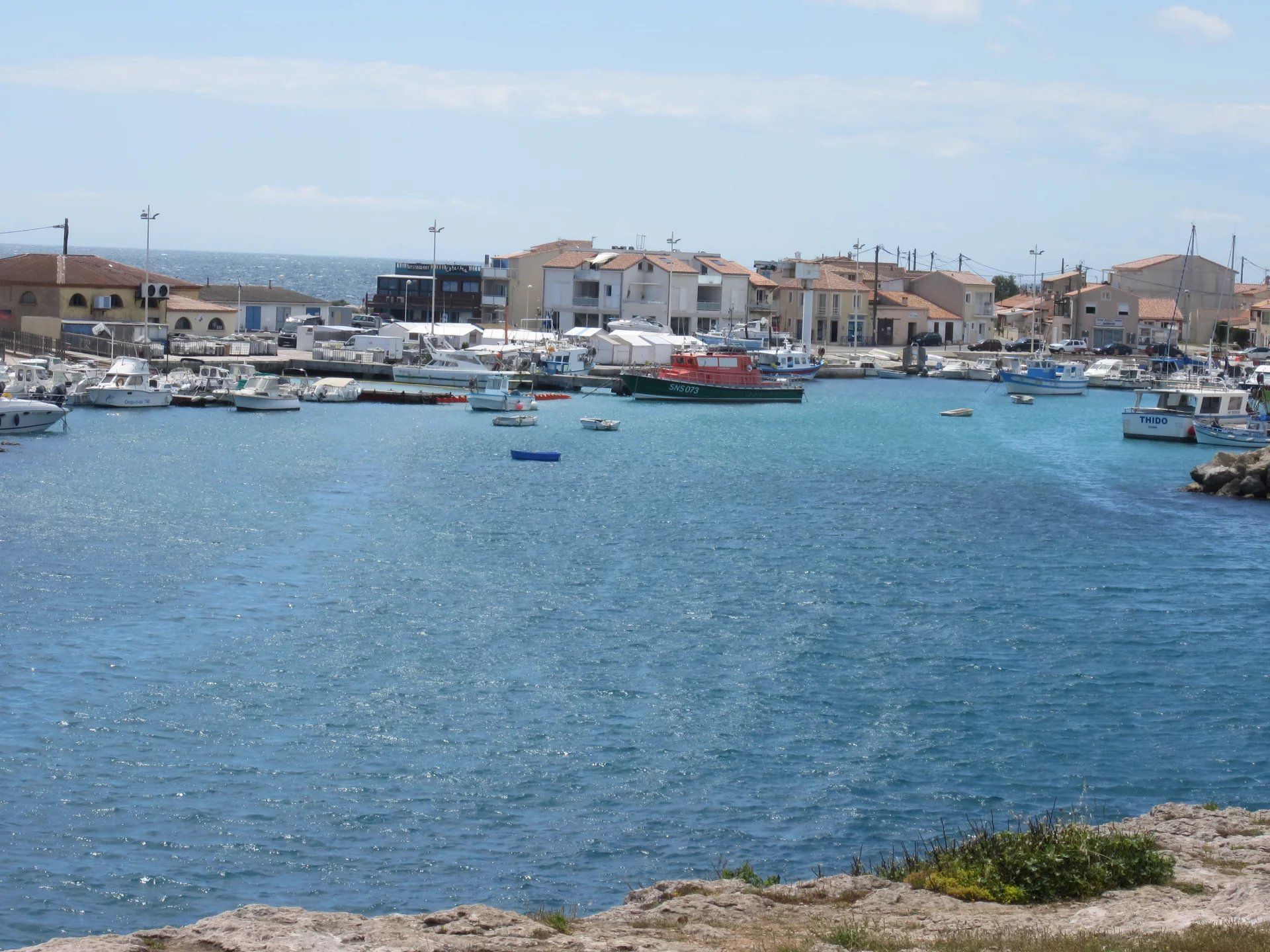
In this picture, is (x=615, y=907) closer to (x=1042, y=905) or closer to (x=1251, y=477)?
(x=1042, y=905)

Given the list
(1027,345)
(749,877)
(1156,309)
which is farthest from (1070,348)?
(749,877)

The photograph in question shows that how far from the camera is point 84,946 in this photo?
11.1 m

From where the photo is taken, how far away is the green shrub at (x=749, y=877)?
1435 centimetres

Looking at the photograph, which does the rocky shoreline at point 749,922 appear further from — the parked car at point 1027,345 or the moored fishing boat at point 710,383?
the parked car at point 1027,345

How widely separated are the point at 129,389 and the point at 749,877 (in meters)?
61.7

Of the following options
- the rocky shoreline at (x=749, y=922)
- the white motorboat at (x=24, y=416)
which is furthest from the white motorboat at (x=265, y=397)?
the rocky shoreline at (x=749, y=922)

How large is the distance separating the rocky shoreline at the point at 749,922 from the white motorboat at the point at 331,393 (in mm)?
66672

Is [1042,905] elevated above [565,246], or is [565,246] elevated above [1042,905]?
[565,246]

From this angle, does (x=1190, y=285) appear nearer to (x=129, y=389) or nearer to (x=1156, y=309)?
(x=1156, y=309)

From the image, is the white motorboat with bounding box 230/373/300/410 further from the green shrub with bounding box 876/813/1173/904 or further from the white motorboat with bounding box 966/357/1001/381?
the green shrub with bounding box 876/813/1173/904

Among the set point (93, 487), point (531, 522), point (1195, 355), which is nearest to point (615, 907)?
point (531, 522)

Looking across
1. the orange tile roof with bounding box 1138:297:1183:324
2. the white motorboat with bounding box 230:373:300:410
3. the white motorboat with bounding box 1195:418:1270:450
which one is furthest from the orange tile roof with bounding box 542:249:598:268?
the white motorboat with bounding box 1195:418:1270:450

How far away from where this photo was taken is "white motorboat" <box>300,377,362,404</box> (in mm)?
78500

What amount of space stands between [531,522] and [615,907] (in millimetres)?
28205
